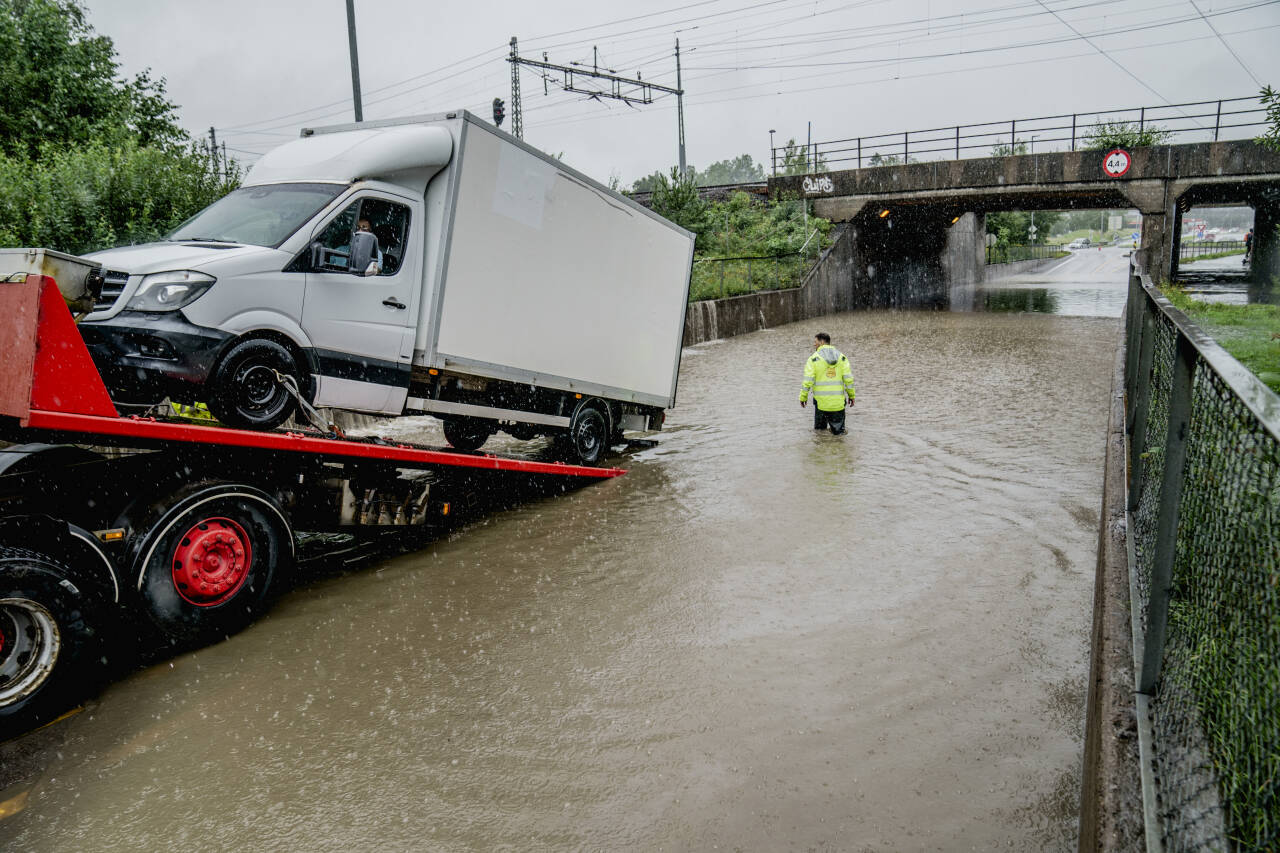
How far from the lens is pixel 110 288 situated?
6293 mm

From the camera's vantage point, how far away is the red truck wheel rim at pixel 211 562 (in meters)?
5.68

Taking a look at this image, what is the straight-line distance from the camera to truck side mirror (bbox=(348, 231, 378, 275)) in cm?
733

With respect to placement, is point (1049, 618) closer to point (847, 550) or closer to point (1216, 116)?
point (847, 550)

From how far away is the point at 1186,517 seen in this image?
3.54 m

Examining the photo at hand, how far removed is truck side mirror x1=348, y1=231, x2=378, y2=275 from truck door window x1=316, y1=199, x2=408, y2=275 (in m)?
0.05

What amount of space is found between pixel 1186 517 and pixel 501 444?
9.94 metres

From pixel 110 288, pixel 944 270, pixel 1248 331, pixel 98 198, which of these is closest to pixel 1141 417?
pixel 110 288

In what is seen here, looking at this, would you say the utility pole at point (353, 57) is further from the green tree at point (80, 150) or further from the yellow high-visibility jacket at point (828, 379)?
the yellow high-visibility jacket at point (828, 379)

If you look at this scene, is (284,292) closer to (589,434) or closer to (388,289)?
(388,289)

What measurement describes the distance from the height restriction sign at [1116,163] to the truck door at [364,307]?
27.4 metres

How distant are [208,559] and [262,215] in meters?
3.02

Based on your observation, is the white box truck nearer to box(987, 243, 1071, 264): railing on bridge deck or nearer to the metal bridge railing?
the metal bridge railing

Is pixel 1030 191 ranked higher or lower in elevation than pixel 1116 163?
lower

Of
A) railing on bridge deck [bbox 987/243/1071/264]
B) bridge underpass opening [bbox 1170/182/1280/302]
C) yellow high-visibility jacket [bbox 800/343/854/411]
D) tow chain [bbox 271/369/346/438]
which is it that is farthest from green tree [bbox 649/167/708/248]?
railing on bridge deck [bbox 987/243/1071/264]
